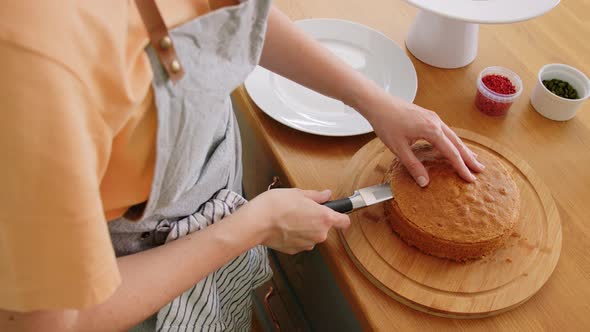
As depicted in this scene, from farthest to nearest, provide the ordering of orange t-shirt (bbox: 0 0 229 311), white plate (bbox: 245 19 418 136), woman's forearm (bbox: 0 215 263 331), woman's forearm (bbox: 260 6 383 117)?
1. white plate (bbox: 245 19 418 136)
2. woman's forearm (bbox: 260 6 383 117)
3. woman's forearm (bbox: 0 215 263 331)
4. orange t-shirt (bbox: 0 0 229 311)

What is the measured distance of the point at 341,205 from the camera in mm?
797

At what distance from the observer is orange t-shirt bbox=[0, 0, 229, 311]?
408 millimetres

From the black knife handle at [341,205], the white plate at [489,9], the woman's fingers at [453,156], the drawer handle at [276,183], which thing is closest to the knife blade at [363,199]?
the black knife handle at [341,205]

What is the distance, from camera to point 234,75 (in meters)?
0.60

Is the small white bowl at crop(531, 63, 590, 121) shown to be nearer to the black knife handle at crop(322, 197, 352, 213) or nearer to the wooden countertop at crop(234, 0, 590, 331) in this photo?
the wooden countertop at crop(234, 0, 590, 331)

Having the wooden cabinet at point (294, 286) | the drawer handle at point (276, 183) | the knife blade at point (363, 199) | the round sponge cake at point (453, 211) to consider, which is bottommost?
the wooden cabinet at point (294, 286)

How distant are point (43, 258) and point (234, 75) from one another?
29cm

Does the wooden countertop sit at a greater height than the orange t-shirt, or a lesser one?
lesser

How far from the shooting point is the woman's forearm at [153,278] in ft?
1.74

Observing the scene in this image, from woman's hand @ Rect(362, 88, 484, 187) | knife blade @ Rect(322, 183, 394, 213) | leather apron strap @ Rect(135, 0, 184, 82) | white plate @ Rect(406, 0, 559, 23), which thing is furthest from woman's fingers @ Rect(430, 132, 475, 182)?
leather apron strap @ Rect(135, 0, 184, 82)

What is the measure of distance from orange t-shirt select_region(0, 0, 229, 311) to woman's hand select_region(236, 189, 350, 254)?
0.26m

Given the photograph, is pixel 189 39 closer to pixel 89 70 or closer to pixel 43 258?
pixel 89 70

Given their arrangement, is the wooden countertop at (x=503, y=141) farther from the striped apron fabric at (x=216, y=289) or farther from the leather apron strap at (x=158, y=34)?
the leather apron strap at (x=158, y=34)

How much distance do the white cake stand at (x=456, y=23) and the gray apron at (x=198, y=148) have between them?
0.41m
